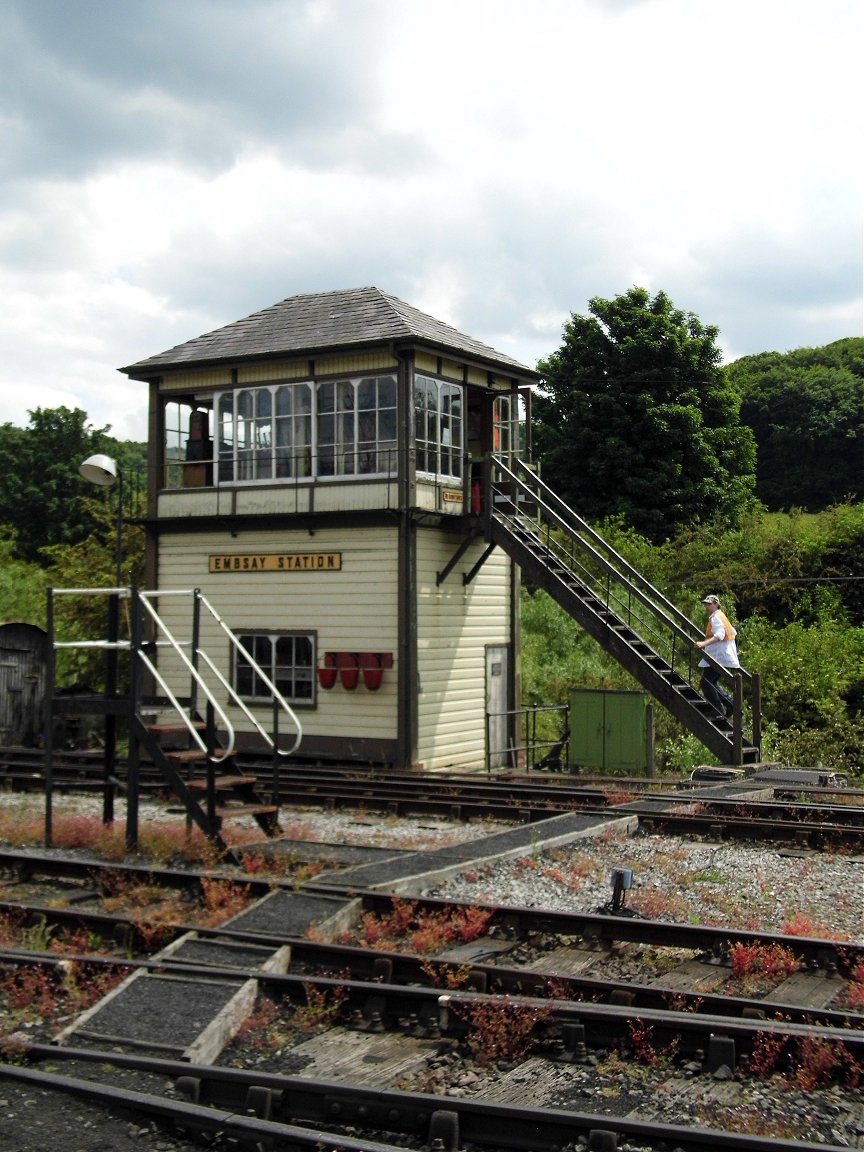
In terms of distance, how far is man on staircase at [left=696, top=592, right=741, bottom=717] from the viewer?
17.5 m

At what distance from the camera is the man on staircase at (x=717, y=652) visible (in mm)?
17453

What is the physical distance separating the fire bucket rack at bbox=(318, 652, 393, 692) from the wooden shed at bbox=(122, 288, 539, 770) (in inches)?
1.0

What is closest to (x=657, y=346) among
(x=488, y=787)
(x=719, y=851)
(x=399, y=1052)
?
(x=488, y=787)

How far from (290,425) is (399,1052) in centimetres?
1570

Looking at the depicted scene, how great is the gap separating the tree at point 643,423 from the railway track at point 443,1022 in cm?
2847

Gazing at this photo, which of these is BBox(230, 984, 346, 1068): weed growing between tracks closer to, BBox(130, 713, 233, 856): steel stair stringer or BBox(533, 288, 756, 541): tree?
BBox(130, 713, 233, 856): steel stair stringer

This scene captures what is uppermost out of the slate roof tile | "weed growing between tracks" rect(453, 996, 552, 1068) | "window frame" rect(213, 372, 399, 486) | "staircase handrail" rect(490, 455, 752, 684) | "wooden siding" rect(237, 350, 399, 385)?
the slate roof tile

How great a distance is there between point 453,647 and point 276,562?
329cm

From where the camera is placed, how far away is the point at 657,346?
3903cm

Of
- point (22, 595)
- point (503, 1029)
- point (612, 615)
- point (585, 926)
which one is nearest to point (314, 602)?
point (612, 615)

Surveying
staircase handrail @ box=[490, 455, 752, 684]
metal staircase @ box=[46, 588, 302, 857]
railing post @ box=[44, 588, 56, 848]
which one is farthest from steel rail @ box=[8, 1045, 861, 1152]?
staircase handrail @ box=[490, 455, 752, 684]

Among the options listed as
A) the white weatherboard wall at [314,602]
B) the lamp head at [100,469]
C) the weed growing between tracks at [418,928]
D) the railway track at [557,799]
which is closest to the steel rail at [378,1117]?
the weed growing between tracks at [418,928]

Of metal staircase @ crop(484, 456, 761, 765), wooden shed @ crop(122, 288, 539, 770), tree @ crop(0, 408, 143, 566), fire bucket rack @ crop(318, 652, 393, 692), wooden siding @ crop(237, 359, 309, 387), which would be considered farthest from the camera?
tree @ crop(0, 408, 143, 566)

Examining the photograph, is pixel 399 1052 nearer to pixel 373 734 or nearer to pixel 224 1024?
pixel 224 1024
